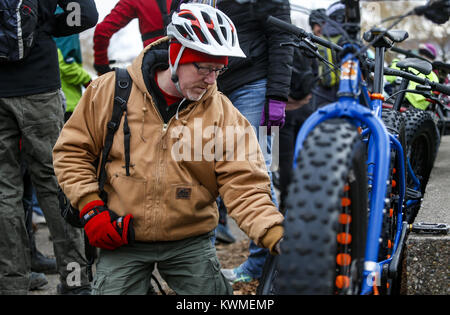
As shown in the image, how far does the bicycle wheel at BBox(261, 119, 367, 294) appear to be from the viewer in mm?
1683

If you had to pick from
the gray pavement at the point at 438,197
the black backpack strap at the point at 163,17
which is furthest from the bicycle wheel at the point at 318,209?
the black backpack strap at the point at 163,17

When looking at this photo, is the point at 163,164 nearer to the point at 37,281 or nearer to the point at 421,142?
the point at 37,281

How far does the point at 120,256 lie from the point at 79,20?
173cm

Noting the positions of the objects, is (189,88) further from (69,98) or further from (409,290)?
(69,98)

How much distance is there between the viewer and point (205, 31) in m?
2.49

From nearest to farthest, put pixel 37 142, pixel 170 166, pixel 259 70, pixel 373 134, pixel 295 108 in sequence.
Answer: pixel 373 134 < pixel 170 166 < pixel 37 142 < pixel 259 70 < pixel 295 108

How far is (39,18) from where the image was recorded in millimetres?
3500

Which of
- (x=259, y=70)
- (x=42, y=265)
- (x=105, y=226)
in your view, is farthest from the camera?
(x=42, y=265)

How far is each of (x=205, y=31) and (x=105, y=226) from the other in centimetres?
95

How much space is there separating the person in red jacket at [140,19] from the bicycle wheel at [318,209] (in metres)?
2.21

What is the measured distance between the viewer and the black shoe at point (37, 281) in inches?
157

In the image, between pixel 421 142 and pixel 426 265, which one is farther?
pixel 421 142

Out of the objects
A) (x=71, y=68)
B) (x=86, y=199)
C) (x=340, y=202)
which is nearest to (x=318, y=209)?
(x=340, y=202)

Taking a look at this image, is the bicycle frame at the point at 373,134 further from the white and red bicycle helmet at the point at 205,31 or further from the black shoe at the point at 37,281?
the black shoe at the point at 37,281
